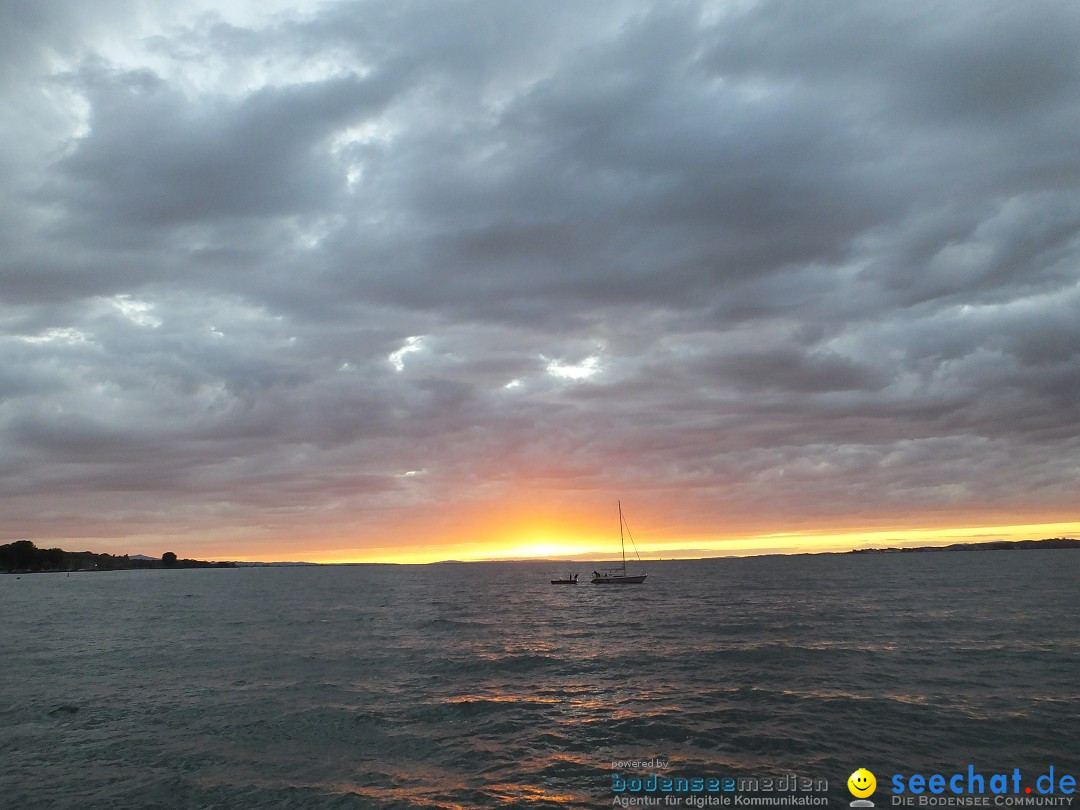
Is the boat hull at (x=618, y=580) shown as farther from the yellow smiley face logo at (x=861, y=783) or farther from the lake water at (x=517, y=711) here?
the yellow smiley face logo at (x=861, y=783)

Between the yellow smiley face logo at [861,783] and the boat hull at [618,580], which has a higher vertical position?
the yellow smiley face logo at [861,783]

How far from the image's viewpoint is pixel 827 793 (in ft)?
69.9

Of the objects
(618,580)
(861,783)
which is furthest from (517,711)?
(618,580)

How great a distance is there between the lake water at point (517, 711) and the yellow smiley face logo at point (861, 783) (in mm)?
316

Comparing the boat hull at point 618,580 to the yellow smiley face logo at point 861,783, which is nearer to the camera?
the yellow smiley face logo at point 861,783

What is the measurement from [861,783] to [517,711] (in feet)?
52.7

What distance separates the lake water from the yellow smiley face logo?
0.32 meters

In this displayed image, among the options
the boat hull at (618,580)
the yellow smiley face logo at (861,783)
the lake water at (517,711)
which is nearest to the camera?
the yellow smiley face logo at (861,783)

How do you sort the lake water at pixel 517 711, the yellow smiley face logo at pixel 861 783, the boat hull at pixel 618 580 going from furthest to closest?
the boat hull at pixel 618 580, the lake water at pixel 517 711, the yellow smiley face logo at pixel 861 783

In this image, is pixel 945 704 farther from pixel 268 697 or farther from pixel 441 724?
pixel 268 697

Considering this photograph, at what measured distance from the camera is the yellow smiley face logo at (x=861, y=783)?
21544 millimetres

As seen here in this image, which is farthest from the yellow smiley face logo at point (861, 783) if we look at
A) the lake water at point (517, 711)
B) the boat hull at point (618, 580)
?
the boat hull at point (618, 580)

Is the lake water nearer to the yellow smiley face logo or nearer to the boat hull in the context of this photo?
the yellow smiley face logo

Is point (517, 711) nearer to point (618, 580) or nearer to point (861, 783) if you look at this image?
point (861, 783)
